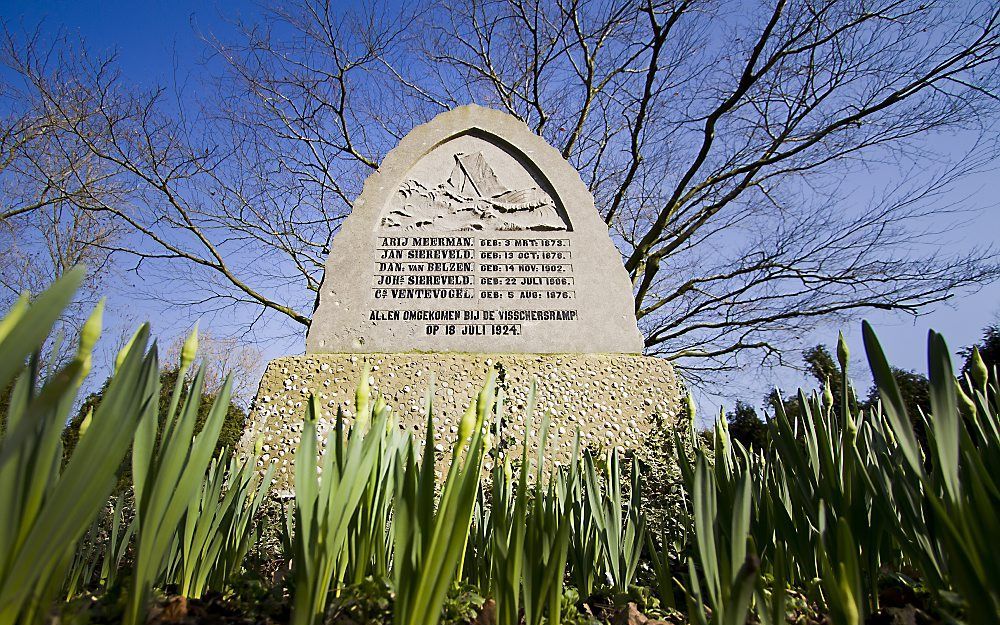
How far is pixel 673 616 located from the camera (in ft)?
4.24

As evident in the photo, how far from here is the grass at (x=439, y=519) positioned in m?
0.65

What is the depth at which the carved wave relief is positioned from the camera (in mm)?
3895

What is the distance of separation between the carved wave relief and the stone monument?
1 centimetres

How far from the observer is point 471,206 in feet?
13.0

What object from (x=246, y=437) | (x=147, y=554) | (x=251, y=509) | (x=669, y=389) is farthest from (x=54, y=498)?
(x=669, y=389)

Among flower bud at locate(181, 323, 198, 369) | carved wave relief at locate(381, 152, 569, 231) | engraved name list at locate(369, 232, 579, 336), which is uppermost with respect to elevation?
carved wave relief at locate(381, 152, 569, 231)

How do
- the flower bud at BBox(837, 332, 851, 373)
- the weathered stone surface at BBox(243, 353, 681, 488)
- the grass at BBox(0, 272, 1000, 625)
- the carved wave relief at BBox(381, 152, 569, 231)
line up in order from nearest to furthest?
the grass at BBox(0, 272, 1000, 625)
the flower bud at BBox(837, 332, 851, 373)
the weathered stone surface at BBox(243, 353, 681, 488)
the carved wave relief at BBox(381, 152, 569, 231)

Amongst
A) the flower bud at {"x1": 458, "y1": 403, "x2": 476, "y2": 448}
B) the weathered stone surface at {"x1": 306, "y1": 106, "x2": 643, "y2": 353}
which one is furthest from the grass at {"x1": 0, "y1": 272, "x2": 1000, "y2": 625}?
the weathered stone surface at {"x1": 306, "y1": 106, "x2": 643, "y2": 353}

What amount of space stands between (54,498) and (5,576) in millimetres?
111

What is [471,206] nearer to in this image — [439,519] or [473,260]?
[473,260]

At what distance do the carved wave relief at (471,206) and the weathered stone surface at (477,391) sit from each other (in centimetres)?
112

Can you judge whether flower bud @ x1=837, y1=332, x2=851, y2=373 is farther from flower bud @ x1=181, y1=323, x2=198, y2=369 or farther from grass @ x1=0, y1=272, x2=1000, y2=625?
flower bud @ x1=181, y1=323, x2=198, y2=369

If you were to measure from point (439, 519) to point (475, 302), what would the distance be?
275 centimetres

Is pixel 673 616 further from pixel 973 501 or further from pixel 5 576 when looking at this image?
pixel 5 576
